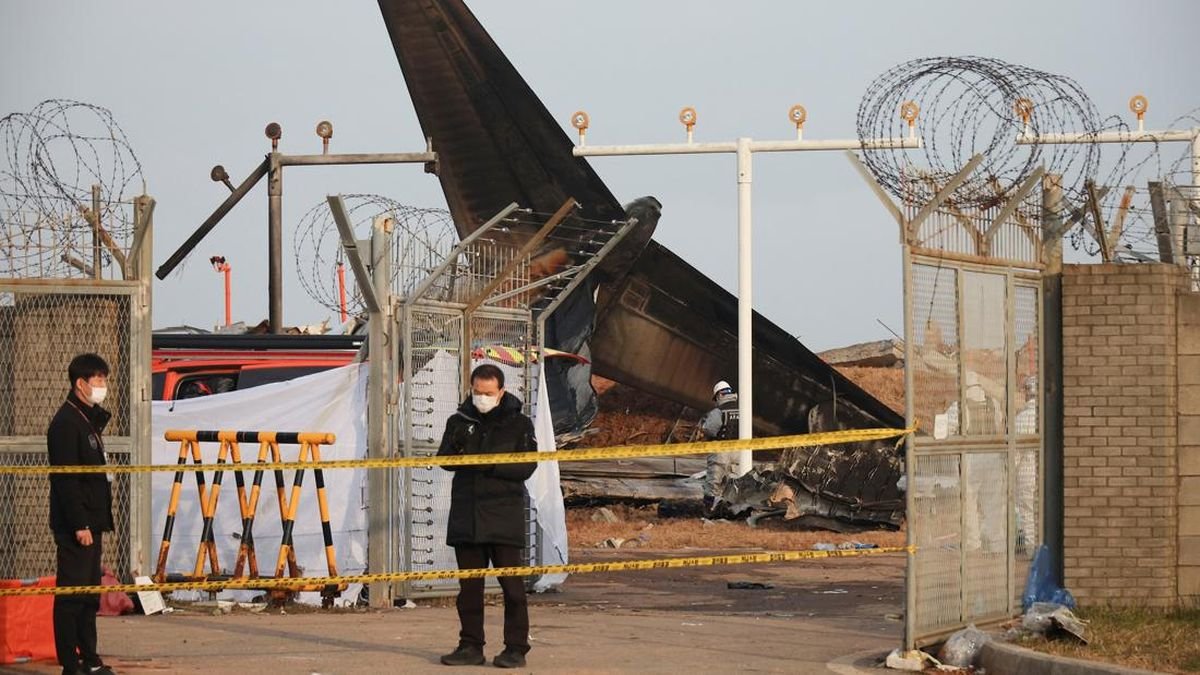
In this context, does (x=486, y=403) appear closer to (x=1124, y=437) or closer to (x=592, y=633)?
(x=592, y=633)

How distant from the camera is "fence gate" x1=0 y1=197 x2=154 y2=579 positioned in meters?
13.3

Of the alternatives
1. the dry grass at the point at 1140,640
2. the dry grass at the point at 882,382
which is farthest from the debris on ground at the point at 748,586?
the dry grass at the point at 882,382

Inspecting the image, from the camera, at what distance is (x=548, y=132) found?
→ 94.9 ft

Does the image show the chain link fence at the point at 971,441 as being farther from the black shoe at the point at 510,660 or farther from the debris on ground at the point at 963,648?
the black shoe at the point at 510,660

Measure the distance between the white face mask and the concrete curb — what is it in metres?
3.02

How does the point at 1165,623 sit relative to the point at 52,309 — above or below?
below

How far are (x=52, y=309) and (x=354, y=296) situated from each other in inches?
119

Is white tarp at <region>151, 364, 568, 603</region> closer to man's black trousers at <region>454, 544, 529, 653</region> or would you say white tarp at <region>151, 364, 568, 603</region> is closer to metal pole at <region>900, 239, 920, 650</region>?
man's black trousers at <region>454, 544, 529, 653</region>

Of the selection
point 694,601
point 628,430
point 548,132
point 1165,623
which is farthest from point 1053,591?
point 628,430

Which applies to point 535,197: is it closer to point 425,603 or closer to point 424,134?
point 424,134

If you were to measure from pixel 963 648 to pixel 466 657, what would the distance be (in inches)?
109

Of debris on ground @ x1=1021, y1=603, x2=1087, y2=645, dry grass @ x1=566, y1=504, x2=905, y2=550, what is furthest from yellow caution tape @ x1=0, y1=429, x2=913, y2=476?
dry grass @ x1=566, y1=504, x2=905, y2=550

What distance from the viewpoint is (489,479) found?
10086 millimetres

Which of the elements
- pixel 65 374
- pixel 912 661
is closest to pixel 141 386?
pixel 65 374
